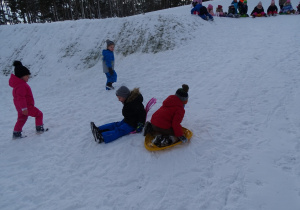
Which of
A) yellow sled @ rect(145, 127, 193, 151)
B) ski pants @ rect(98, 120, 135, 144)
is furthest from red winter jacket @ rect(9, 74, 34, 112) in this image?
yellow sled @ rect(145, 127, 193, 151)

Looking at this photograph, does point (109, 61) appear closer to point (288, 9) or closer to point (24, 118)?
point (24, 118)

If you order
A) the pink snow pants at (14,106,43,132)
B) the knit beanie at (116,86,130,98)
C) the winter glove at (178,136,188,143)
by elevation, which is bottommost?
the winter glove at (178,136,188,143)

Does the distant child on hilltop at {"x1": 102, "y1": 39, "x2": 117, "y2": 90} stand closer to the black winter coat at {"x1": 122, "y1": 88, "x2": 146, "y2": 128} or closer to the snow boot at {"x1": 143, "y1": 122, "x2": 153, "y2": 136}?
the black winter coat at {"x1": 122, "y1": 88, "x2": 146, "y2": 128}

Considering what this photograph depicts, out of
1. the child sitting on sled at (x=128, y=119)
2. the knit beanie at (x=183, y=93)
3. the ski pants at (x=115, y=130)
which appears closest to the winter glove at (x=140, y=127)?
the child sitting on sled at (x=128, y=119)

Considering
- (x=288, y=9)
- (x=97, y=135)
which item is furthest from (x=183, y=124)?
(x=288, y=9)

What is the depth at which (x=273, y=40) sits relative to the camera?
991 centimetres

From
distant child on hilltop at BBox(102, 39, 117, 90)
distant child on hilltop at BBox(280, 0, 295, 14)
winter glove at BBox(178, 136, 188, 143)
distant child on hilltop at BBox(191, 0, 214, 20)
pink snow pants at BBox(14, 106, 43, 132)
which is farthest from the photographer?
distant child on hilltop at BBox(280, 0, 295, 14)

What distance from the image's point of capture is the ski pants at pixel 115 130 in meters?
4.67

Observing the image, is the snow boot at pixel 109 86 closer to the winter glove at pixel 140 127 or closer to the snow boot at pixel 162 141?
the winter glove at pixel 140 127

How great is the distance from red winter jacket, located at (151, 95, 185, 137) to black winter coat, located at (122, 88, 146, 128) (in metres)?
0.69

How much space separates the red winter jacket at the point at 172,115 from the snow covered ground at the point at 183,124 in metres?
0.45

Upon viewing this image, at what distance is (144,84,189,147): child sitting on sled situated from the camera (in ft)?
13.1

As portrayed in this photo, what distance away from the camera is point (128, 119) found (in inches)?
189

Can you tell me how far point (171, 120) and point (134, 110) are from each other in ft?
3.27
